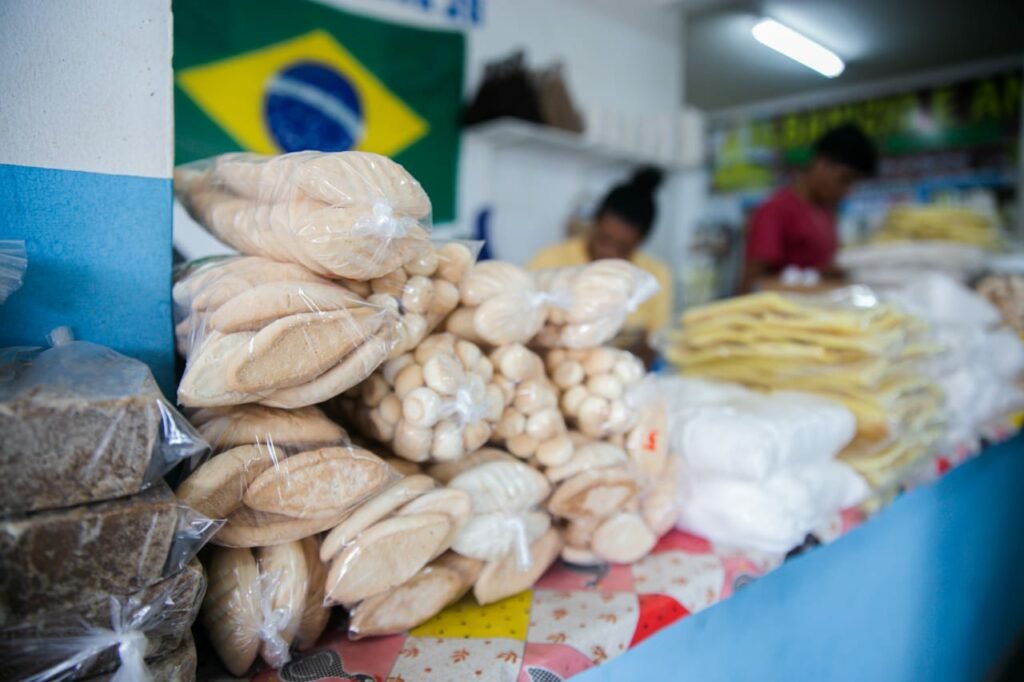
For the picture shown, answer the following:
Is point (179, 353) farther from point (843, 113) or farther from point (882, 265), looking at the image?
point (843, 113)

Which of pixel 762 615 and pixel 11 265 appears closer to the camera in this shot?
pixel 11 265

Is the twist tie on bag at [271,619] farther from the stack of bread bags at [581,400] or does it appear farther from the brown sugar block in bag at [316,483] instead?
the stack of bread bags at [581,400]

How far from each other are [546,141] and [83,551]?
133 inches

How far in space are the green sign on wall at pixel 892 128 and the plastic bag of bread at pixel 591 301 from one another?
4.39 m

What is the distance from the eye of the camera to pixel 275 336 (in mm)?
646

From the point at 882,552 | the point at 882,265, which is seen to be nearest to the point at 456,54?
the point at 882,265

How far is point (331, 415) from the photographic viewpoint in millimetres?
870

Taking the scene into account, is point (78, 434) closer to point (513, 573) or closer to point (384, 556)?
point (384, 556)

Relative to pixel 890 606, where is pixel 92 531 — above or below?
above

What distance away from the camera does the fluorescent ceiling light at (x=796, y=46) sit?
11.2 feet

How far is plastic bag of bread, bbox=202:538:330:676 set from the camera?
26.4 inches

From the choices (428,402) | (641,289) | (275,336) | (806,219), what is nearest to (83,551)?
(275,336)

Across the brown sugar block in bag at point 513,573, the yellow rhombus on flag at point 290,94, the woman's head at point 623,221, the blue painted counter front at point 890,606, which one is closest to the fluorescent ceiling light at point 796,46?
the woman's head at point 623,221

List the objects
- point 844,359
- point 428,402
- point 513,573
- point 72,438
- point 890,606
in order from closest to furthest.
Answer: point 72,438 → point 428,402 → point 513,573 → point 844,359 → point 890,606
